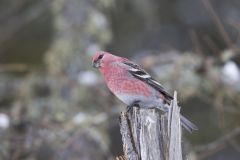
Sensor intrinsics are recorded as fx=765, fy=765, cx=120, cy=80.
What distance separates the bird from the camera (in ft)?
19.7

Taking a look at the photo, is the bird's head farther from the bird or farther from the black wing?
the black wing

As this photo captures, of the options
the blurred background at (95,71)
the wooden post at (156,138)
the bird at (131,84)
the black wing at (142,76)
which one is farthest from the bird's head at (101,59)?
the wooden post at (156,138)

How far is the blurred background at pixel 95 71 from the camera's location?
7.30 metres

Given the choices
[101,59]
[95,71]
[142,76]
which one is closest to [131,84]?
[142,76]

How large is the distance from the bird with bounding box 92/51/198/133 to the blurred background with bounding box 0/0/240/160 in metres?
0.43

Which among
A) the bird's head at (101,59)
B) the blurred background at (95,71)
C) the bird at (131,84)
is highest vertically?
the blurred background at (95,71)

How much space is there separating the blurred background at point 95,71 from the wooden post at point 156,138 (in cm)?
101

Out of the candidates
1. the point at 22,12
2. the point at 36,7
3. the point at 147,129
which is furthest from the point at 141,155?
the point at 22,12

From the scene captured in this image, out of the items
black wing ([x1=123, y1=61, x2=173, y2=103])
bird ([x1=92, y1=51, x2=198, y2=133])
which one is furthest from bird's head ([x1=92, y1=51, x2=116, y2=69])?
black wing ([x1=123, y1=61, x2=173, y2=103])

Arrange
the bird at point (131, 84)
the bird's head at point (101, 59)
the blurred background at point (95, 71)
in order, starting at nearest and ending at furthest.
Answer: the bird at point (131, 84), the bird's head at point (101, 59), the blurred background at point (95, 71)

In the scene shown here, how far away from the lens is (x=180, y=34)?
12172 millimetres

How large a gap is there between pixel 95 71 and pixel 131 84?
2465 millimetres

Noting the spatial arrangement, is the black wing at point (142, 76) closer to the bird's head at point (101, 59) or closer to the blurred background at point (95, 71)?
the bird's head at point (101, 59)

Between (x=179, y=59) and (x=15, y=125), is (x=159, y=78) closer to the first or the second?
(x=179, y=59)
